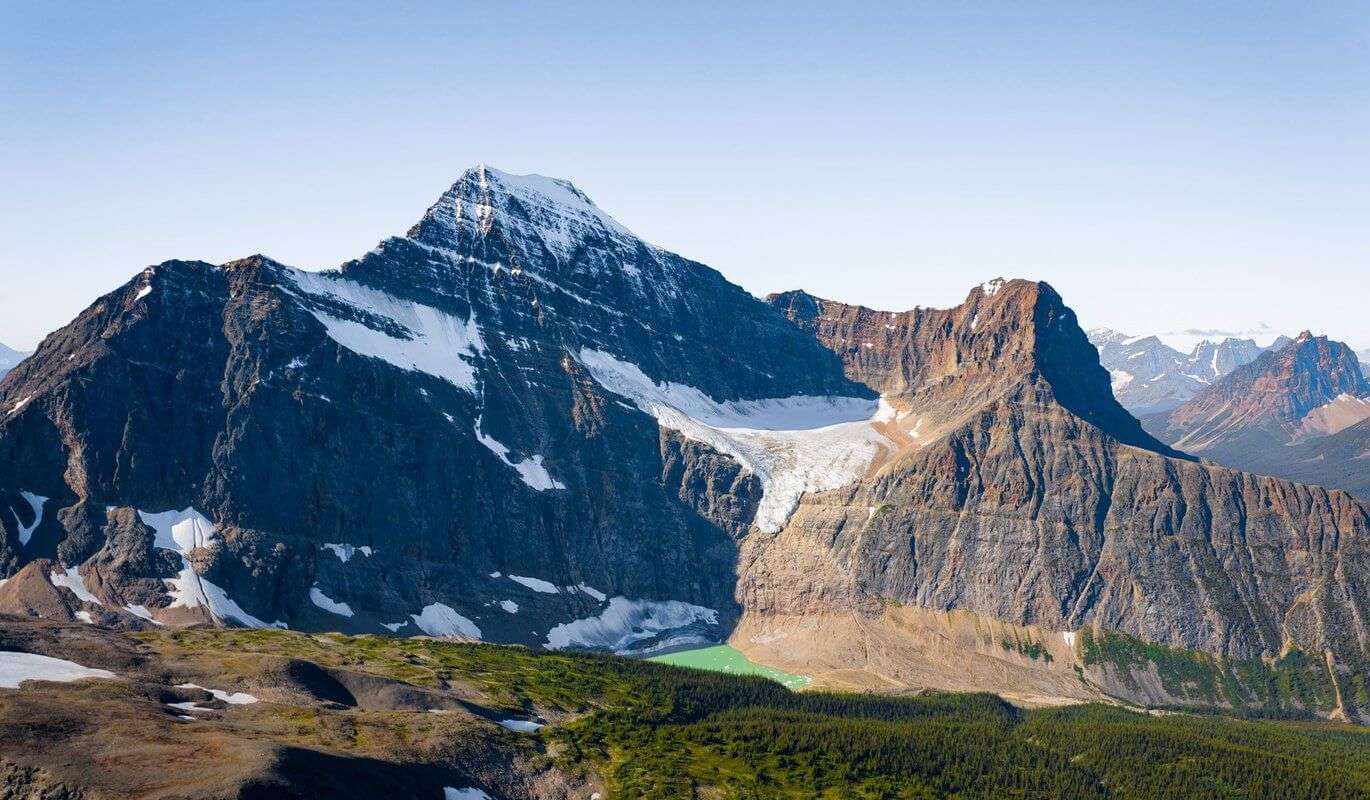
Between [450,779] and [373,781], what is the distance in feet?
56.6

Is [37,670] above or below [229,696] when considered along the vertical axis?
above

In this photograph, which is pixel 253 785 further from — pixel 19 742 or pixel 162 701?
pixel 162 701

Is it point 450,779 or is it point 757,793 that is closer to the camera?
point 450,779

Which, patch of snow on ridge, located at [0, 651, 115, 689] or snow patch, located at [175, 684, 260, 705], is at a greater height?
patch of snow on ridge, located at [0, 651, 115, 689]

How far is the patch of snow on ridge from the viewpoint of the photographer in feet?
545

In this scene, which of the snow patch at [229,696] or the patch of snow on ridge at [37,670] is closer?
the patch of snow on ridge at [37,670]

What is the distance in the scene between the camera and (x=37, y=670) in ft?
566

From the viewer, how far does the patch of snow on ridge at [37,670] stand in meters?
166

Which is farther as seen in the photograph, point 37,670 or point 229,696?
point 229,696

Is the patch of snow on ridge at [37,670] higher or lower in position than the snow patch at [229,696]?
higher

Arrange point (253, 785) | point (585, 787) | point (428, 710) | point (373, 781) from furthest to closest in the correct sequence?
point (428, 710) < point (585, 787) < point (373, 781) < point (253, 785)

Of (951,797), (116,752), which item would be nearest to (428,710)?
(116,752)

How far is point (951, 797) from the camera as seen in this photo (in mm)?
199750

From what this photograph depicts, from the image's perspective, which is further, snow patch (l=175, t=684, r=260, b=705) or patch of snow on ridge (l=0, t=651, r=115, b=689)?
snow patch (l=175, t=684, r=260, b=705)
